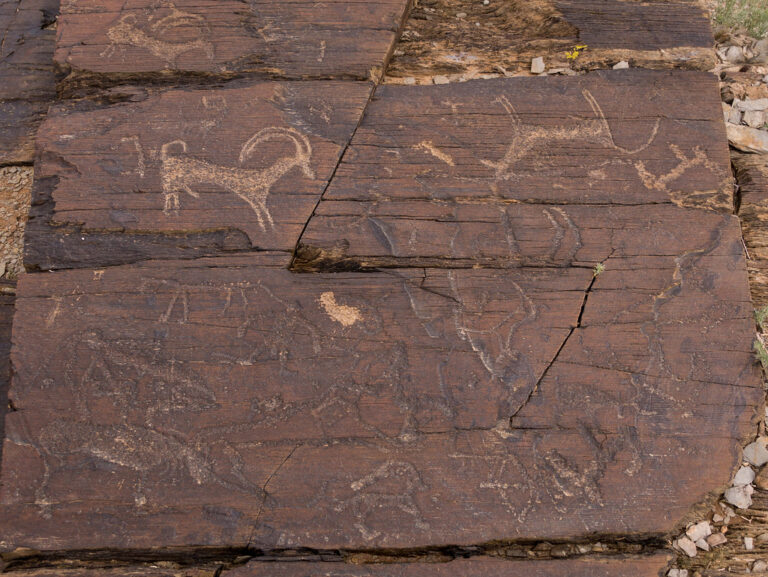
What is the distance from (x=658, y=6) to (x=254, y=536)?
3.19 m

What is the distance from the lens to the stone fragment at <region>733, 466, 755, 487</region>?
8.15 feet

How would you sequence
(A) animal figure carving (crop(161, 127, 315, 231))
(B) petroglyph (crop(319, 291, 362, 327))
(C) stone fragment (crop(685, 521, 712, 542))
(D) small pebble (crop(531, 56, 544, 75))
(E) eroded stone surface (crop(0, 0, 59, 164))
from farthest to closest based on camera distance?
(E) eroded stone surface (crop(0, 0, 59, 164)), (D) small pebble (crop(531, 56, 544, 75)), (A) animal figure carving (crop(161, 127, 315, 231)), (B) petroglyph (crop(319, 291, 362, 327)), (C) stone fragment (crop(685, 521, 712, 542))

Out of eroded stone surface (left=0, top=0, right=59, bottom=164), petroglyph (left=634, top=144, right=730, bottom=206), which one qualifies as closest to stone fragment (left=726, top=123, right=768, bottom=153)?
petroglyph (left=634, top=144, right=730, bottom=206)

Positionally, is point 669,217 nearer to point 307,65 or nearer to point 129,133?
point 307,65

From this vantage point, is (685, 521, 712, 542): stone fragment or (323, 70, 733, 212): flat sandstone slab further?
(323, 70, 733, 212): flat sandstone slab

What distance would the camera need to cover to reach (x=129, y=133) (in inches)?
109

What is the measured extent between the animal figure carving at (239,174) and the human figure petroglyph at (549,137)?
0.86 metres

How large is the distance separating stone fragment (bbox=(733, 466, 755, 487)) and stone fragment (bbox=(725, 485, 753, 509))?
0.02 meters

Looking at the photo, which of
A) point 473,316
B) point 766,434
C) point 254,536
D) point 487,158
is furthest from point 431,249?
point 766,434

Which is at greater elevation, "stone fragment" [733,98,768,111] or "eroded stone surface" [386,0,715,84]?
"eroded stone surface" [386,0,715,84]

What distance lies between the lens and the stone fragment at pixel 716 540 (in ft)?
7.98

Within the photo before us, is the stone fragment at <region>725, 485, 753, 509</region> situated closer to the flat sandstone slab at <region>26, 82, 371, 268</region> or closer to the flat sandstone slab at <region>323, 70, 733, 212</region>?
the flat sandstone slab at <region>323, 70, 733, 212</region>

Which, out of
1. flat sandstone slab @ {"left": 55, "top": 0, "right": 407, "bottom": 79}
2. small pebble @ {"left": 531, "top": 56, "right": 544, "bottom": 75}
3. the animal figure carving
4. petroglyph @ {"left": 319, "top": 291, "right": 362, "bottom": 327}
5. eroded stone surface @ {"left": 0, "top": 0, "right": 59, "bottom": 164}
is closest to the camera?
petroglyph @ {"left": 319, "top": 291, "right": 362, "bottom": 327}

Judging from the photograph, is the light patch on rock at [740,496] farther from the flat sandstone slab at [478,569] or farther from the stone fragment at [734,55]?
the stone fragment at [734,55]
